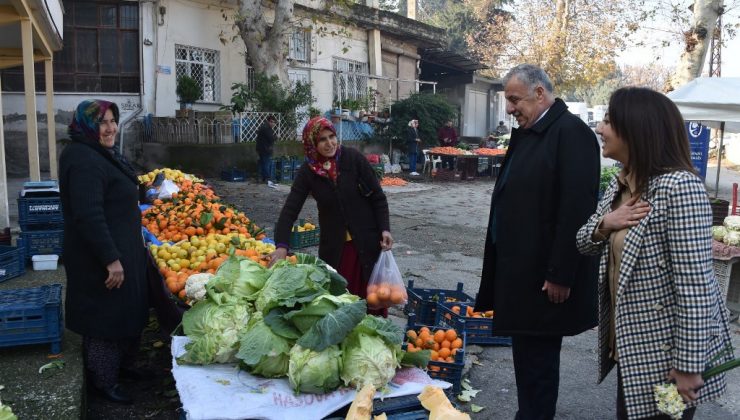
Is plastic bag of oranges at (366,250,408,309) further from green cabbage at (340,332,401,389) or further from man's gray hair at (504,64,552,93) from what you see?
man's gray hair at (504,64,552,93)

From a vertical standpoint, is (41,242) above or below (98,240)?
below

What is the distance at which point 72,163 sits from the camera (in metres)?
3.15

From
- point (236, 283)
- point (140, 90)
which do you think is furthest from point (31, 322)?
point (140, 90)

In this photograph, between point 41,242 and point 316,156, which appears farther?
point 41,242

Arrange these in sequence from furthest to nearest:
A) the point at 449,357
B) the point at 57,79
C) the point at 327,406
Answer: the point at 57,79
the point at 449,357
the point at 327,406

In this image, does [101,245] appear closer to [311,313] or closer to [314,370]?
[311,313]

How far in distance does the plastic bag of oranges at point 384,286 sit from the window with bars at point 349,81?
16.6 metres

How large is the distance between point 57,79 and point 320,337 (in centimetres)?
1440

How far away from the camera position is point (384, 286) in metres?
3.90

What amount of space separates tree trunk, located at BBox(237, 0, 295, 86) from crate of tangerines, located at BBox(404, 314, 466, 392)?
12566mm

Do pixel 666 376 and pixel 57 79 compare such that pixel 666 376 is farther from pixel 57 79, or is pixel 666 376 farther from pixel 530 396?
pixel 57 79

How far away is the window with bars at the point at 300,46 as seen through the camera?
61.3 feet

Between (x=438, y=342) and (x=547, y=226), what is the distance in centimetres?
159

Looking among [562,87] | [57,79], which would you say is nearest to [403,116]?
[57,79]
